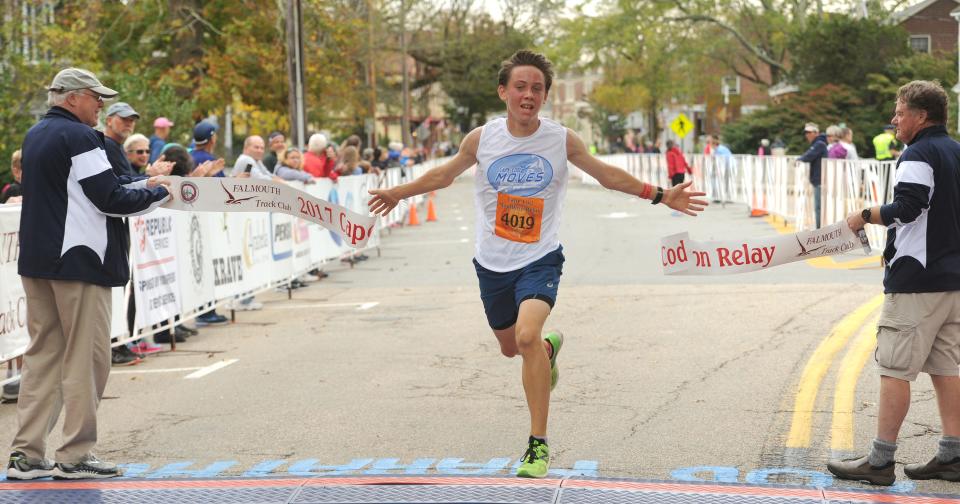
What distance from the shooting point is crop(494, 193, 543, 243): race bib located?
254 inches

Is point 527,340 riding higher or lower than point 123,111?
lower

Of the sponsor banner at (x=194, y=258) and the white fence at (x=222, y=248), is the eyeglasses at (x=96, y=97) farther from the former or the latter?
the sponsor banner at (x=194, y=258)

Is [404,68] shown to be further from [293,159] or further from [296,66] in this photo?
[293,159]

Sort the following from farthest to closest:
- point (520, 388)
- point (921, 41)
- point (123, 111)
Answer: point (921, 41) → point (520, 388) → point (123, 111)

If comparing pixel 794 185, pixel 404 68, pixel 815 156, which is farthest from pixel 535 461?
pixel 404 68

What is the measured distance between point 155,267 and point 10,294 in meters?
2.48

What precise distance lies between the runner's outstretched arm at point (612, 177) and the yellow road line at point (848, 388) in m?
1.39

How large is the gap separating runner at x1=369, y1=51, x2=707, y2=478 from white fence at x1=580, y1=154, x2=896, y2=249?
10.7m

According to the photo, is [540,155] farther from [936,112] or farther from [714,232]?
[714,232]

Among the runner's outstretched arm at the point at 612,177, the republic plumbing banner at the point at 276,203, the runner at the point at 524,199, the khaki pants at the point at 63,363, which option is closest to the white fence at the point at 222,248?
the republic plumbing banner at the point at 276,203

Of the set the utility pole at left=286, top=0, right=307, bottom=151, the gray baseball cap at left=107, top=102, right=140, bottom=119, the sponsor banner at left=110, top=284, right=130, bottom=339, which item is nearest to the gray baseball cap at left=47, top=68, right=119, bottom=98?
the gray baseball cap at left=107, top=102, right=140, bottom=119

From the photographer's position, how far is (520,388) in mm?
8969

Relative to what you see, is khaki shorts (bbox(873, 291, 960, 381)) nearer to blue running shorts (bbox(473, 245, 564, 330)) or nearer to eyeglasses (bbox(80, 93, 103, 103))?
blue running shorts (bbox(473, 245, 564, 330))

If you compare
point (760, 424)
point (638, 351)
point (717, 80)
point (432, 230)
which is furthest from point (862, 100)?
point (760, 424)
